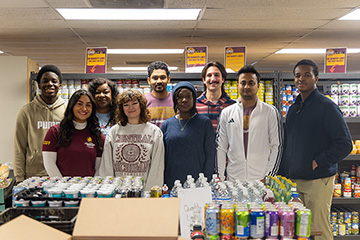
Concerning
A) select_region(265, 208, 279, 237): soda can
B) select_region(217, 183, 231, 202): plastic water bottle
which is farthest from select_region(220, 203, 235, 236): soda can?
select_region(217, 183, 231, 202): plastic water bottle

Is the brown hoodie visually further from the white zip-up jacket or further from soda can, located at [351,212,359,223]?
soda can, located at [351,212,359,223]

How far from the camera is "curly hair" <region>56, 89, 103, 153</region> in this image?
310 centimetres

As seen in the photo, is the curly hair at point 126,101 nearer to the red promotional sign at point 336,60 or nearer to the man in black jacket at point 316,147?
the man in black jacket at point 316,147

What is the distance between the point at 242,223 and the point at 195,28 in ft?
12.5

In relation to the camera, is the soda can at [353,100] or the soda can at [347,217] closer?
the soda can at [353,100]

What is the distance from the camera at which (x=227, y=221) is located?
5.86 ft

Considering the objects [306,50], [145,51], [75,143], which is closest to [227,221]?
[75,143]

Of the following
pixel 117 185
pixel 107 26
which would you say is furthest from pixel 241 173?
pixel 107 26

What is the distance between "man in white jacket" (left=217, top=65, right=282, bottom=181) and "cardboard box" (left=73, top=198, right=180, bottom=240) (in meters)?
1.91

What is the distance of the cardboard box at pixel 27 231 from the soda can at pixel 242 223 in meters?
0.83

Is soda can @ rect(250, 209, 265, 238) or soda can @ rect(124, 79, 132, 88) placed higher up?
soda can @ rect(124, 79, 132, 88)

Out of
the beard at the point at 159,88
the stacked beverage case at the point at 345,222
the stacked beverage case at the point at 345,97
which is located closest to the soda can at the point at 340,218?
the stacked beverage case at the point at 345,222

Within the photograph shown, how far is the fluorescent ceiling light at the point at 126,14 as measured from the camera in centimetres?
416

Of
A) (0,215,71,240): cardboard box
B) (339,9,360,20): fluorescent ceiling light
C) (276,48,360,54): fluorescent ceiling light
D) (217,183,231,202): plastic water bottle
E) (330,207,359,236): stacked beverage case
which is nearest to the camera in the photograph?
(0,215,71,240): cardboard box
